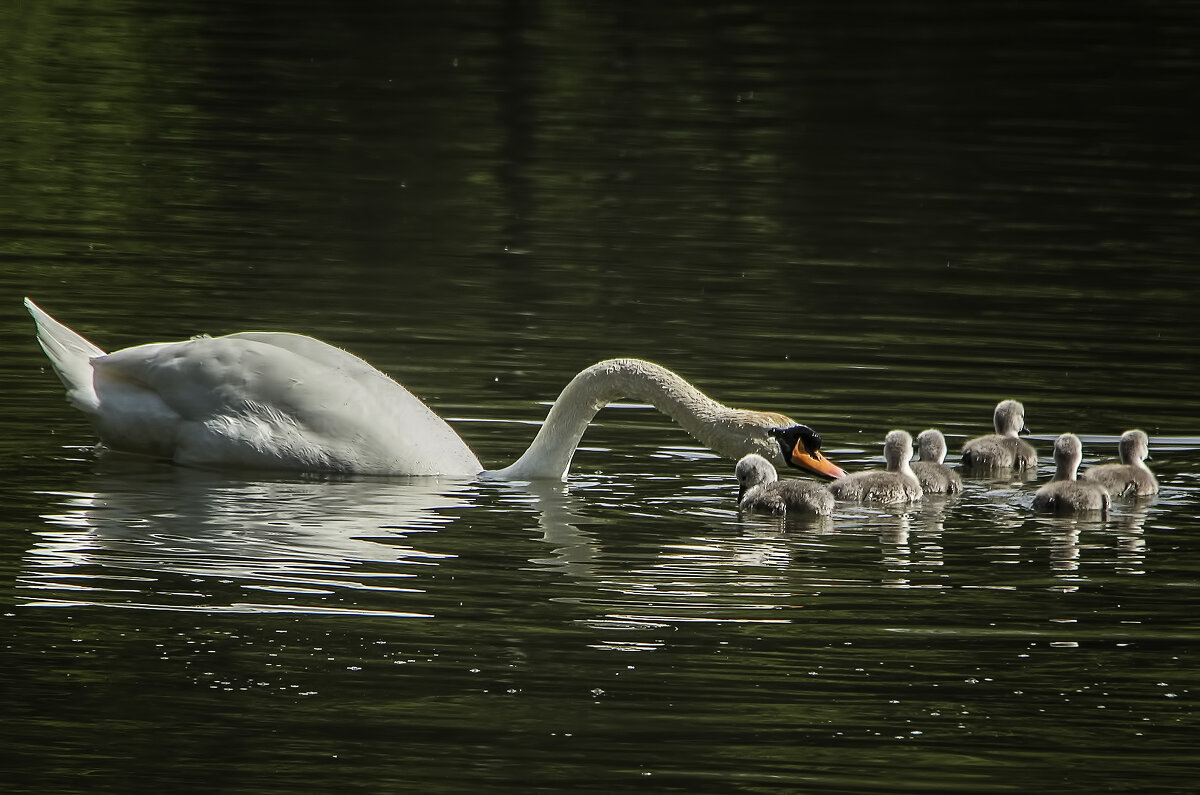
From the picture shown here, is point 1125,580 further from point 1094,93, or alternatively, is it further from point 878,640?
point 1094,93

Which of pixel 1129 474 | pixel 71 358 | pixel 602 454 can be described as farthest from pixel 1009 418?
pixel 71 358

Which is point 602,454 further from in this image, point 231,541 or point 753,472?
point 231,541

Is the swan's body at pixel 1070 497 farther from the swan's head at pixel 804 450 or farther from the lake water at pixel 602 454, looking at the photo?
the swan's head at pixel 804 450

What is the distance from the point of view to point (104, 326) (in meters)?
16.2

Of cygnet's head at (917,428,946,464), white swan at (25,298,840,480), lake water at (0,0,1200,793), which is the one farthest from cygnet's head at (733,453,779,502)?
cygnet's head at (917,428,946,464)

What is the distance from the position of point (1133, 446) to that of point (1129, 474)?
0.95 ft

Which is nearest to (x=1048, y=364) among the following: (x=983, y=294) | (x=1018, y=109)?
(x=983, y=294)

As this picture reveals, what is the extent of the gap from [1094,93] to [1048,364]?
22239 millimetres

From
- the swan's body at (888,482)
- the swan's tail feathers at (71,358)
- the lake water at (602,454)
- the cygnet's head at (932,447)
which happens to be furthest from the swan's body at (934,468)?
the swan's tail feathers at (71,358)

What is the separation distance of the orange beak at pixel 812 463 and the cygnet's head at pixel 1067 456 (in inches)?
45.5

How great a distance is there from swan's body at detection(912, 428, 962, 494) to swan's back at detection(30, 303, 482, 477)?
7.73ft

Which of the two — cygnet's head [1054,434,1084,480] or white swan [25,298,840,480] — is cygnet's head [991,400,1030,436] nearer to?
cygnet's head [1054,434,1084,480]

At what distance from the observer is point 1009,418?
43.6 ft

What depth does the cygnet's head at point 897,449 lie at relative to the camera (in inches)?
476
